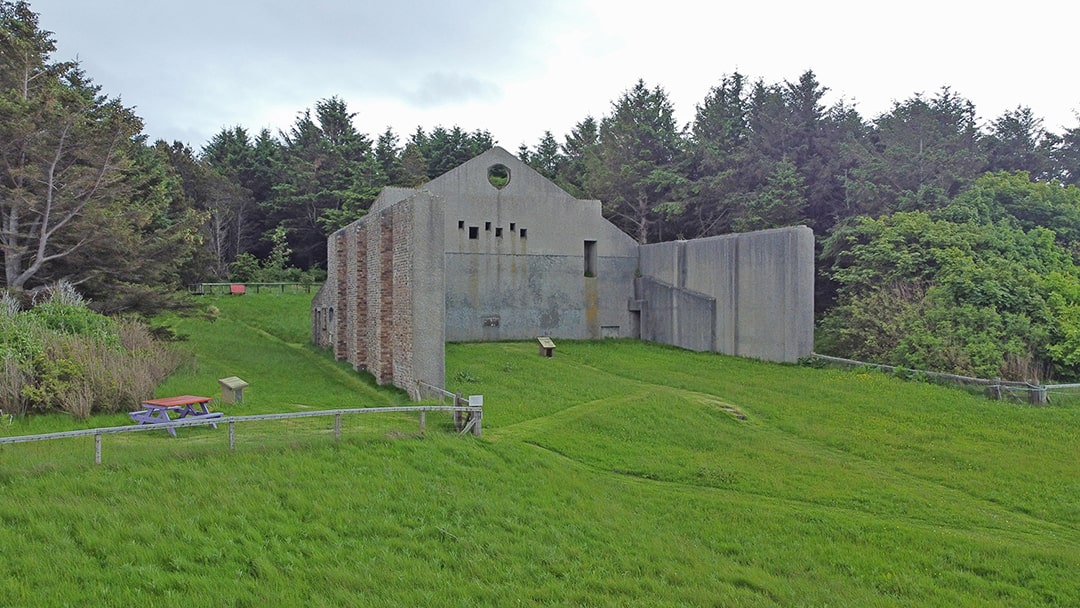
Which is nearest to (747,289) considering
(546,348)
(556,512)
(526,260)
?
(546,348)

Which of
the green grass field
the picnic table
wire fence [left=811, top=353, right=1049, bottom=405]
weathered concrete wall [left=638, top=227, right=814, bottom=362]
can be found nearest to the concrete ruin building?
weathered concrete wall [left=638, top=227, right=814, bottom=362]

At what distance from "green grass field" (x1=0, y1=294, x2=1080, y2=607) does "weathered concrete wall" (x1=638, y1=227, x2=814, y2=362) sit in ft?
24.0

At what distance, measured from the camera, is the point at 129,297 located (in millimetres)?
18078

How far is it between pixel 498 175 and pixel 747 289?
10.7 m

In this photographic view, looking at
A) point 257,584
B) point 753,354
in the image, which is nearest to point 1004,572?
point 257,584

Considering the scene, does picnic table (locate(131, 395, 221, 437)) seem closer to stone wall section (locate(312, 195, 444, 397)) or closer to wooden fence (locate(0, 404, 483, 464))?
wooden fence (locate(0, 404, 483, 464))

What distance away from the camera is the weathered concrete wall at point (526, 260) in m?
25.9

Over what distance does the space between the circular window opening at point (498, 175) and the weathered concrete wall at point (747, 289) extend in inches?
258

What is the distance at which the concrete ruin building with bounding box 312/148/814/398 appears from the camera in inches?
711

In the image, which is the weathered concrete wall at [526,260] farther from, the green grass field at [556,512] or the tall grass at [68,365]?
the green grass field at [556,512]

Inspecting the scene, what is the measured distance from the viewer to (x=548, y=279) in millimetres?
27094

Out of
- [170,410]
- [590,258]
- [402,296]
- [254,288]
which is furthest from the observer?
[254,288]

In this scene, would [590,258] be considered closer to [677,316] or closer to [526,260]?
[526,260]

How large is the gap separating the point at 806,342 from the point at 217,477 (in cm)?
1708
